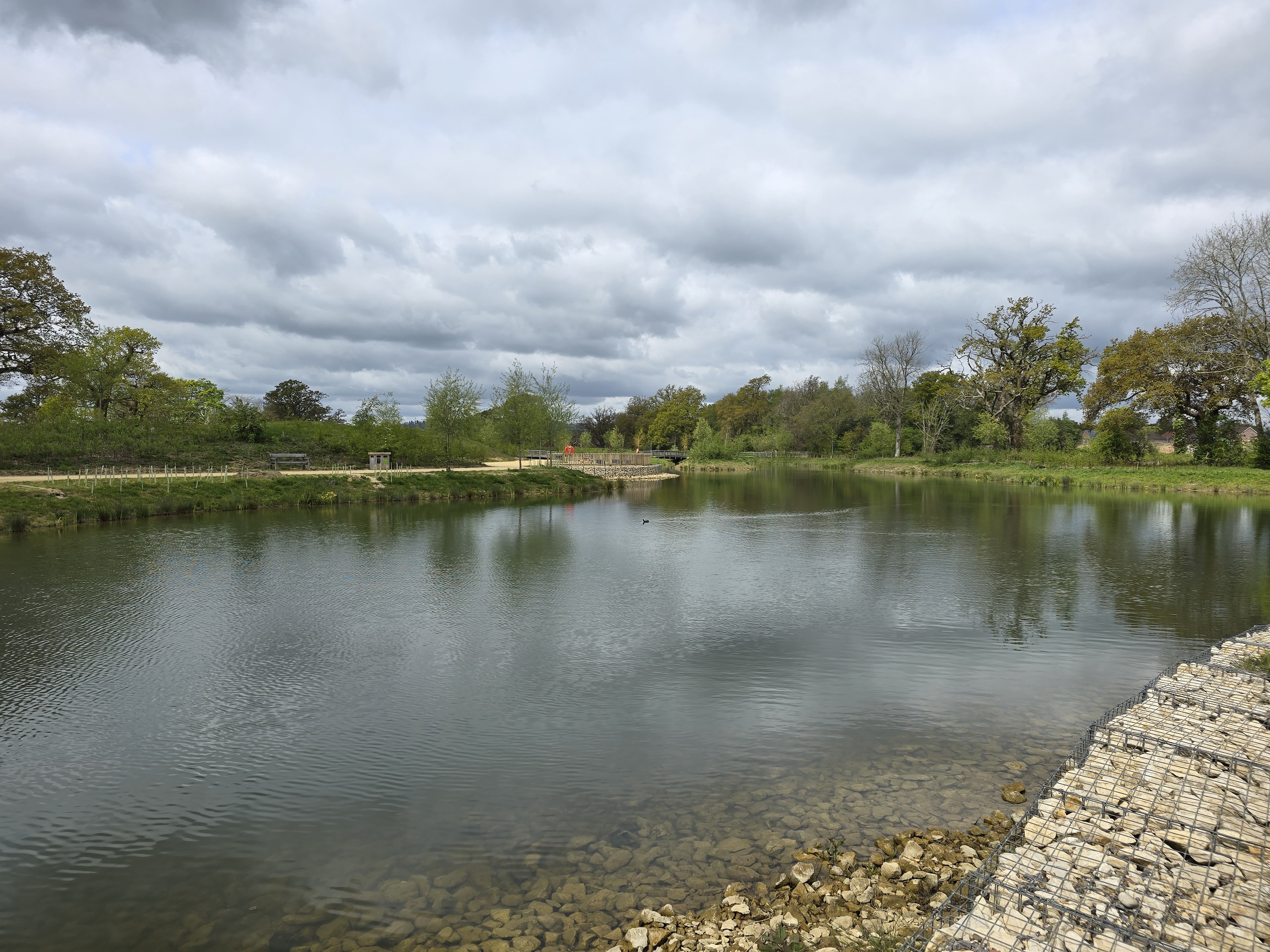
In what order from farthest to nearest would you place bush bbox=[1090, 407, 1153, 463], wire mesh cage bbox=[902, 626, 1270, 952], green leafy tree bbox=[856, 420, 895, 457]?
green leafy tree bbox=[856, 420, 895, 457]
bush bbox=[1090, 407, 1153, 463]
wire mesh cage bbox=[902, 626, 1270, 952]

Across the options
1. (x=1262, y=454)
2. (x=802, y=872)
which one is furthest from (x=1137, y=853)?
(x=1262, y=454)

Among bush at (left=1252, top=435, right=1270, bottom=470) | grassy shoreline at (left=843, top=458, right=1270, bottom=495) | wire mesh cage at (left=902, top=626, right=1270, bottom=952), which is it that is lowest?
wire mesh cage at (left=902, top=626, right=1270, bottom=952)

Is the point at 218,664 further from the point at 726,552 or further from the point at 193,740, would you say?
the point at 726,552

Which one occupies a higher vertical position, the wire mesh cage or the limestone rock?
the wire mesh cage

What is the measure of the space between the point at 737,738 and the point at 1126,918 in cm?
400

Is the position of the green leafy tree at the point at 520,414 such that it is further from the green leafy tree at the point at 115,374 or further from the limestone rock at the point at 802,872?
the limestone rock at the point at 802,872

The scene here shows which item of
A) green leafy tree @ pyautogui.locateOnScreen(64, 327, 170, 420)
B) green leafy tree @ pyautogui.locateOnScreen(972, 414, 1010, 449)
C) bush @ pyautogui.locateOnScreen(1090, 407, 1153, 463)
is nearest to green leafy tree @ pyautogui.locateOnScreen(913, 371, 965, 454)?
green leafy tree @ pyautogui.locateOnScreen(972, 414, 1010, 449)

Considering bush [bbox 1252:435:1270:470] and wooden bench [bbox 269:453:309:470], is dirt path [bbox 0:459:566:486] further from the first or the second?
bush [bbox 1252:435:1270:470]

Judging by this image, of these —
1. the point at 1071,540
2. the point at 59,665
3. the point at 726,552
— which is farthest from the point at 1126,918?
the point at 1071,540

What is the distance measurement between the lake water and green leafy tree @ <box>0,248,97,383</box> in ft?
90.6

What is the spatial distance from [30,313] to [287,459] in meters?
14.8

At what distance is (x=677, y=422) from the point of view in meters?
105

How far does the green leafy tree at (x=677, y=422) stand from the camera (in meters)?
105

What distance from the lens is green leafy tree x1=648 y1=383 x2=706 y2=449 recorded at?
10519 cm
